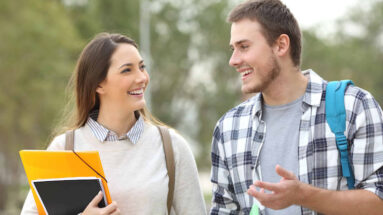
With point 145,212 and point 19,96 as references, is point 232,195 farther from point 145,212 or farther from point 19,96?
point 19,96

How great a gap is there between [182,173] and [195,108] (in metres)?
24.6

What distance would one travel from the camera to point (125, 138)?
388 centimetres

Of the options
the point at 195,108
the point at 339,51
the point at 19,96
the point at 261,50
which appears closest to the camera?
the point at 261,50

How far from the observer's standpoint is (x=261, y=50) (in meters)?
3.55

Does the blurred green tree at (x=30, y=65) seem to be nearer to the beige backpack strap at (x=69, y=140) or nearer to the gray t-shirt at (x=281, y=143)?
the beige backpack strap at (x=69, y=140)

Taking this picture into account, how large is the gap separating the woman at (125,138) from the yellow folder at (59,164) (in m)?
0.26

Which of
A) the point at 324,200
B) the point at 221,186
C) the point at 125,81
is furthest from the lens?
the point at 125,81

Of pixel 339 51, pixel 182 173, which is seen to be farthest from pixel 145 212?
pixel 339 51

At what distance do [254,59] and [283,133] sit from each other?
0.48m

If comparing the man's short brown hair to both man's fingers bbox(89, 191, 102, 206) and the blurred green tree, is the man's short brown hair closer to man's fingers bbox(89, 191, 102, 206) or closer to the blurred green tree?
man's fingers bbox(89, 191, 102, 206)

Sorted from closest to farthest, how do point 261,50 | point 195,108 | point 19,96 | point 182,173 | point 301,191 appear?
point 301,191, point 261,50, point 182,173, point 19,96, point 195,108

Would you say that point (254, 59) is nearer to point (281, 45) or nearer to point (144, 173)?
point (281, 45)

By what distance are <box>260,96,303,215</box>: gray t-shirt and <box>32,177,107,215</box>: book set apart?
100 centimetres

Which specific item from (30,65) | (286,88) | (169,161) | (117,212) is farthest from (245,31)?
(30,65)
